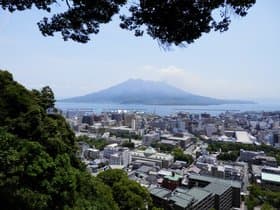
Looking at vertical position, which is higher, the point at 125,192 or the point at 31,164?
the point at 31,164

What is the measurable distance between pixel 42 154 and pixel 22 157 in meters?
0.26

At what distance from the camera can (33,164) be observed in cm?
332

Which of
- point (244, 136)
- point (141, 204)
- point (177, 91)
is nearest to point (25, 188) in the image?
point (141, 204)

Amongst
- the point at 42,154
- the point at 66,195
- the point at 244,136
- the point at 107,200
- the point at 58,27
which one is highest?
the point at 58,27

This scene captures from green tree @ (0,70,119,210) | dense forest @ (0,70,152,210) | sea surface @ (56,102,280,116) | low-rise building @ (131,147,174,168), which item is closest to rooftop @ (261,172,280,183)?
low-rise building @ (131,147,174,168)

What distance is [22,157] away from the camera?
329 centimetres

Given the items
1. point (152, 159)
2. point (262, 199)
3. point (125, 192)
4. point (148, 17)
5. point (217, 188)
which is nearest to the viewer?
point (148, 17)

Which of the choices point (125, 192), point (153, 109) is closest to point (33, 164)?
point (125, 192)

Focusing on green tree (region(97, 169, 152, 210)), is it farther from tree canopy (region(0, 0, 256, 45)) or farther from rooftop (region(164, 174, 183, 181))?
rooftop (region(164, 174, 183, 181))

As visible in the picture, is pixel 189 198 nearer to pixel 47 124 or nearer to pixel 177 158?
pixel 47 124

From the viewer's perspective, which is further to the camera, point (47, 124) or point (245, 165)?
point (245, 165)

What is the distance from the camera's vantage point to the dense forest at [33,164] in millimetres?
3172

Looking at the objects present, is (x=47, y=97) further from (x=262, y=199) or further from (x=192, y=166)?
(x=192, y=166)

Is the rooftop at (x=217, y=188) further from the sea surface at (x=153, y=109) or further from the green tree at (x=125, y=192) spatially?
the sea surface at (x=153, y=109)
